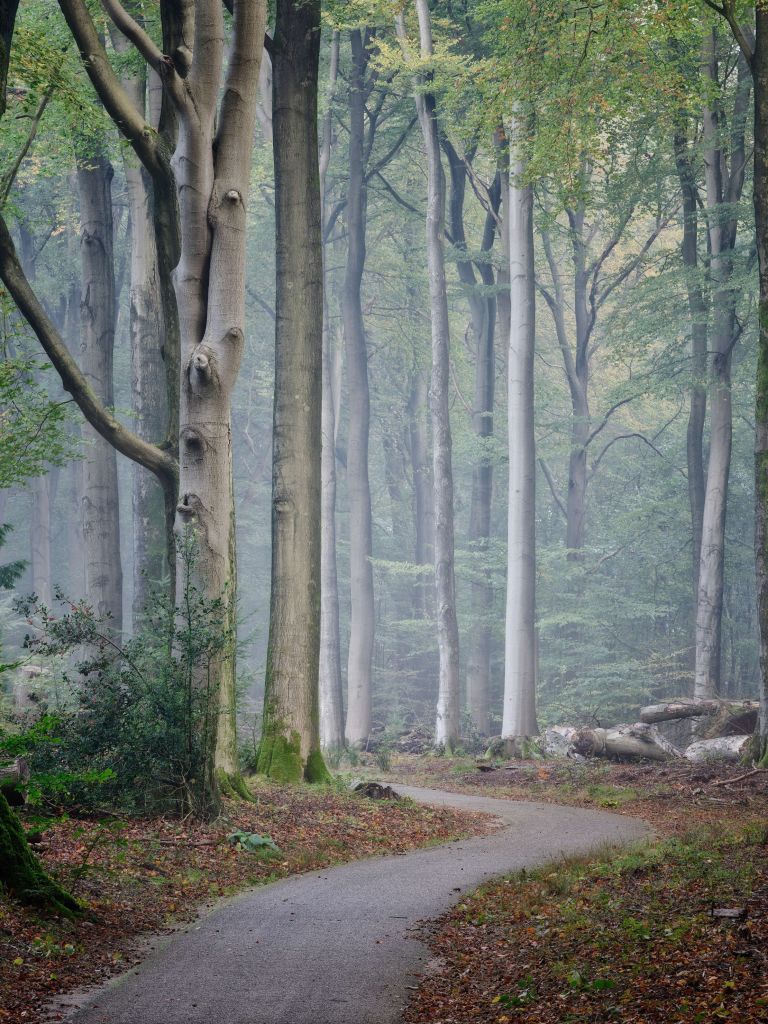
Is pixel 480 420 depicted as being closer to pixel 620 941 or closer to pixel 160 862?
pixel 160 862

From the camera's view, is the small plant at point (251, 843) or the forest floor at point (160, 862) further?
the small plant at point (251, 843)

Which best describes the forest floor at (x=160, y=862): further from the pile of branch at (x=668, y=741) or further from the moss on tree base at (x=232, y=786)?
the pile of branch at (x=668, y=741)

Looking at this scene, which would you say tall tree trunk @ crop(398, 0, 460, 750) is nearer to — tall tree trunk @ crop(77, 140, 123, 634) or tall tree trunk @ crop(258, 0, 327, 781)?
tall tree trunk @ crop(77, 140, 123, 634)

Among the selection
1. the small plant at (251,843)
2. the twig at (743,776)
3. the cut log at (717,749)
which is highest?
the small plant at (251,843)

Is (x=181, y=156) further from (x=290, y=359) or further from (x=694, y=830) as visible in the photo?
(x=694, y=830)

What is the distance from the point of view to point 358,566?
2969 cm

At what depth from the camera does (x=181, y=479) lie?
1093 centimetres

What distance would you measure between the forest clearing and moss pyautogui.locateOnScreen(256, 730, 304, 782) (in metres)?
0.03

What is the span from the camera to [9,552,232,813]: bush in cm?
953

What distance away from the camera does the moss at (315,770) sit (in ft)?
45.5

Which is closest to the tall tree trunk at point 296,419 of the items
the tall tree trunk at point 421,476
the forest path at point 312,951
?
the forest path at point 312,951

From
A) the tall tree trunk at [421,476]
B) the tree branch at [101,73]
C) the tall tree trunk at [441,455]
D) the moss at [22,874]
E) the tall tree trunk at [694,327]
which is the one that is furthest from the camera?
the tall tree trunk at [421,476]

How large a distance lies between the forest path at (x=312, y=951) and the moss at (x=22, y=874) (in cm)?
72

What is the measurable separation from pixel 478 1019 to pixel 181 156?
9243 millimetres
